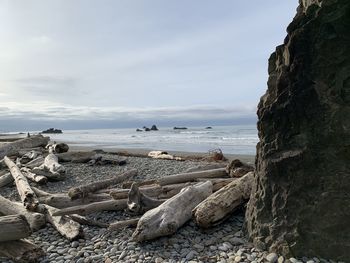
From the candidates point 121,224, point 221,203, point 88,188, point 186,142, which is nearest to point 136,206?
point 121,224

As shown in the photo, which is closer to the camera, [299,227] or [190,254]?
[299,227]

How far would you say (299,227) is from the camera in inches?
176

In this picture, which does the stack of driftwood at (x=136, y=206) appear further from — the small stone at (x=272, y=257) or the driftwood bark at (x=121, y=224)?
the small stone at (x=272, y=257)

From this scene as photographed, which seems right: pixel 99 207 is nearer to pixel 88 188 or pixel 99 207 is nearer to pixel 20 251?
pixel 88 188

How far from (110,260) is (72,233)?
3.44ft

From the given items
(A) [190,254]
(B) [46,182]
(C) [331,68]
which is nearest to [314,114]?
(C) [331,68]

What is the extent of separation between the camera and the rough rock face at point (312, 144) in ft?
14.4

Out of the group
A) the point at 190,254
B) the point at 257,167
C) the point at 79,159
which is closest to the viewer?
the point at 190,254

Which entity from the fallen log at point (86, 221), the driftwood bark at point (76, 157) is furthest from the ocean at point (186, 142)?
the fallen log at point (86, 221)

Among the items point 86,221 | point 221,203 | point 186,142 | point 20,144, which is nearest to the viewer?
point 221,203

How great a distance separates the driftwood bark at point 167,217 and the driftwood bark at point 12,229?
1491mm

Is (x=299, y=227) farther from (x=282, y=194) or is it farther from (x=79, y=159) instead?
Answer: (x=79, y=159)

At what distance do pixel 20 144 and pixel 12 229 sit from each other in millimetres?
10937

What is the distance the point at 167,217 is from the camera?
522 centimetres
